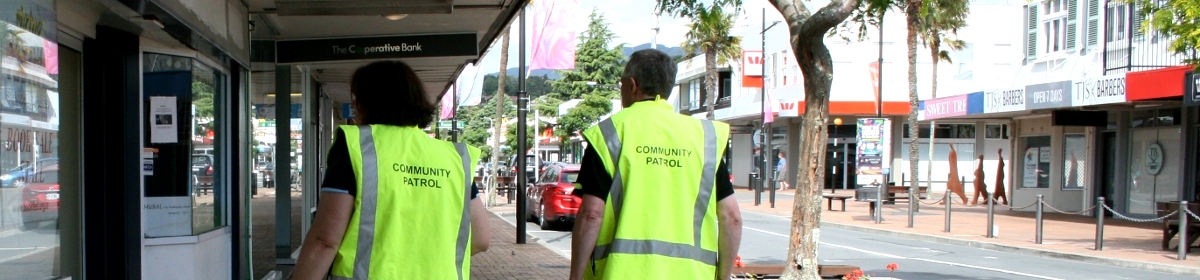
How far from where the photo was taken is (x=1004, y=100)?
25.4m

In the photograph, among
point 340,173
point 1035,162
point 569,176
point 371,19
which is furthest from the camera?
point 1035,162

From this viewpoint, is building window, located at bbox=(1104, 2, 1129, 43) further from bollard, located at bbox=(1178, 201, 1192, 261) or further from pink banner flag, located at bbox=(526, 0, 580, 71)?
pink banner flag, located at bbox=(526, 0, 580, 71)

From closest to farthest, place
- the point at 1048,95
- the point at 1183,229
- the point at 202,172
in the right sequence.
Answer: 1. the point at 202,172
2. the point at 1183,229
3. the point at 1048,95

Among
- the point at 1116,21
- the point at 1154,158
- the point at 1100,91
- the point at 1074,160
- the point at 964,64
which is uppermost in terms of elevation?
the point at 964,64

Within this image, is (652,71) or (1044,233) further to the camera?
(1044,233)

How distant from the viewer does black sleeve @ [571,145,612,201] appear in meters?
3.47

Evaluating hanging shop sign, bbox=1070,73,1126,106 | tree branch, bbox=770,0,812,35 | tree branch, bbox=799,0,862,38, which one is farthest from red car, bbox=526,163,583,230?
tree branch, bbox=799,0,862,38

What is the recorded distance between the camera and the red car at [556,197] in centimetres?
1970

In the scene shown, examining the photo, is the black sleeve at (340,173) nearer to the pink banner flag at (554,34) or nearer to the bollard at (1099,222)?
the pink banner flag at (554,34)

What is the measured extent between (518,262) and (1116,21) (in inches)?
631

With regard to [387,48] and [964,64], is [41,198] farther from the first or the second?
[964,64]

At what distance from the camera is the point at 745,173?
5478 centimetres

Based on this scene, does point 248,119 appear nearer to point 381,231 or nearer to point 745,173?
point 381,231

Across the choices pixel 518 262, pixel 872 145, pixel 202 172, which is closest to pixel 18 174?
pixel 202 172
